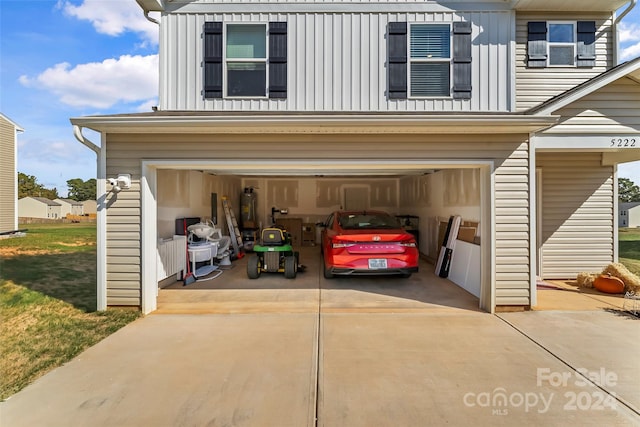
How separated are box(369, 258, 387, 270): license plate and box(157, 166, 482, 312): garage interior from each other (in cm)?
45

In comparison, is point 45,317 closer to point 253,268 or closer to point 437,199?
point 253,268

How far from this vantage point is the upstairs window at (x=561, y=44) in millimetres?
6047

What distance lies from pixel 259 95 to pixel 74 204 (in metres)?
46.3

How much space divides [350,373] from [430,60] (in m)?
5.65

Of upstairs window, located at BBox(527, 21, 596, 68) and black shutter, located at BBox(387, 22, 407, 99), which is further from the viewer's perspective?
upstairs window, located at BBox(527, 21, 596, 68)

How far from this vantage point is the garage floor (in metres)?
4.77

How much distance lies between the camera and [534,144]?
4711mm

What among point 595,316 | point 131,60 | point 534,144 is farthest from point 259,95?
point 131,60

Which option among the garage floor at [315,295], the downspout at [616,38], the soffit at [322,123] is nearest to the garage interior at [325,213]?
the garage floor at [315,295]

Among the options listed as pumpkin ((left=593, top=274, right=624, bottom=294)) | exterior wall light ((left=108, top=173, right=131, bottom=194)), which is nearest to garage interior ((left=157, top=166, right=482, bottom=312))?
exterior wall light ((left=108, top=173, right=131, bottom=194))

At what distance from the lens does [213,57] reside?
19.5 ft

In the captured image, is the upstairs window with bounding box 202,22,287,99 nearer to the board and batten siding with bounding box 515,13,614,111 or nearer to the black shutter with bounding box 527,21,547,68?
the board and batten siding with bounding box 515,13,614,111

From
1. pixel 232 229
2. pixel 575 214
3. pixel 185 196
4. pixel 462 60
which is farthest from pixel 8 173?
pixel 575 214

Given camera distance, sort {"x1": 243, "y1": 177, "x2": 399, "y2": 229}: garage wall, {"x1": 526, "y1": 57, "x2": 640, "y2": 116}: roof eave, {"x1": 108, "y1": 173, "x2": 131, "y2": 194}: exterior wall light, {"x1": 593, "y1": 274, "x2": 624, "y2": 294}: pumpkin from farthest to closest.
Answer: {"x1": 243, "y1": 177, "x2": 399, "y2": 229}: garage wall < {"x1": 593, "y1": 274, "x2": 624, "y2": 294}: pumpkin < {"x1": 526, "y1": 57, "x2": 640, "y2": 116}: roof eave < {"x1": 108, "y1": 173, "x2": 131, "y2": 194}: exterior wall light
